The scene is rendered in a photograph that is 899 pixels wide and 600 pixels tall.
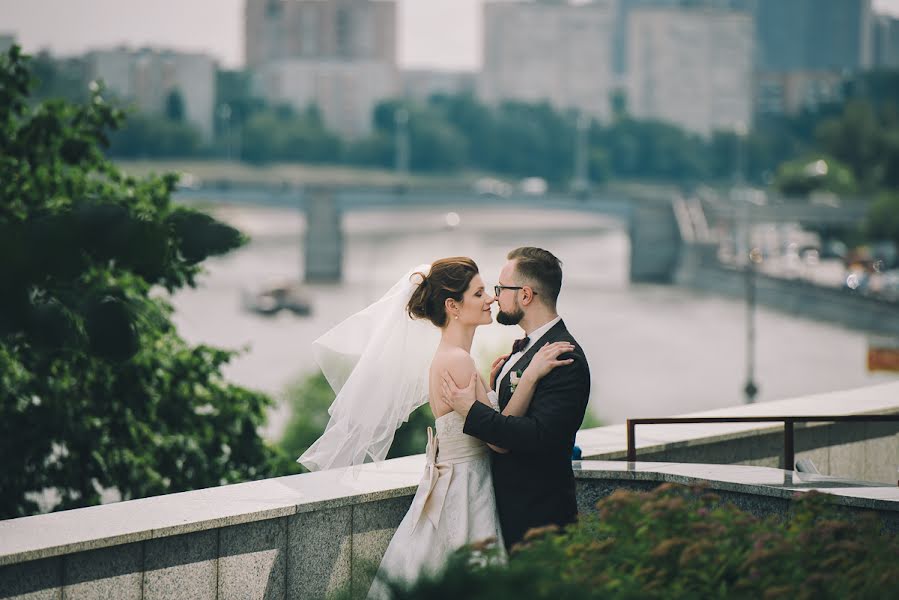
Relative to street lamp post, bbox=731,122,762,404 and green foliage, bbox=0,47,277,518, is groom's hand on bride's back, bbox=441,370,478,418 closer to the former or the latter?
green foliage, bbox=0,47,277,518

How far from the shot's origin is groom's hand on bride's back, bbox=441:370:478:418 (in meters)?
4.46

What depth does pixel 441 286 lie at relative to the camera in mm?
4605

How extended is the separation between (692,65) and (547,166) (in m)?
61.1

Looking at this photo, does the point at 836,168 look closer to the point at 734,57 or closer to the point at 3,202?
the point at 734,57

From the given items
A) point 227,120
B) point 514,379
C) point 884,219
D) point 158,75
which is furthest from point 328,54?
point 514,379

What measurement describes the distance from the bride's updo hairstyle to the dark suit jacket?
317 millimetres

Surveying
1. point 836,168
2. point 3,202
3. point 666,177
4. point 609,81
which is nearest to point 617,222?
point 836,168

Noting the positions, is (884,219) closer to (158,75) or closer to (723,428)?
(158,75)

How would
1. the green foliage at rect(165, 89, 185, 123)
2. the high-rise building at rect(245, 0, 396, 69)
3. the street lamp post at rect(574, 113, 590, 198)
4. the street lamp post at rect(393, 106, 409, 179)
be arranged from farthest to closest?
the high-rise building at rect(245, 0, 396, 69)
the green foliage at rect(165, 89, 185, 123)
the street lamp post at rect(574, 113, 590, 198)
the street lamp post at rect(393, 106, 409, 179)

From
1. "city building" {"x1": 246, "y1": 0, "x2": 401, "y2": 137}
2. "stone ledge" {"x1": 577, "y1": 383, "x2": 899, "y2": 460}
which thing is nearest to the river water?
"stone ledge" {"x1": 577, "y1": 383, "x2": 899, "y2": 460}

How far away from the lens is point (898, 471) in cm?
758

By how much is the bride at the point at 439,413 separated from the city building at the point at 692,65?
166134 millimetres

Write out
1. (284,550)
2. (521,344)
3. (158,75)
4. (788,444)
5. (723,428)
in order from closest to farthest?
(521,344) < (284,550) < (788,444) < (723,428) < (158,75)

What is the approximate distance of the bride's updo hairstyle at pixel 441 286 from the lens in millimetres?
4602
